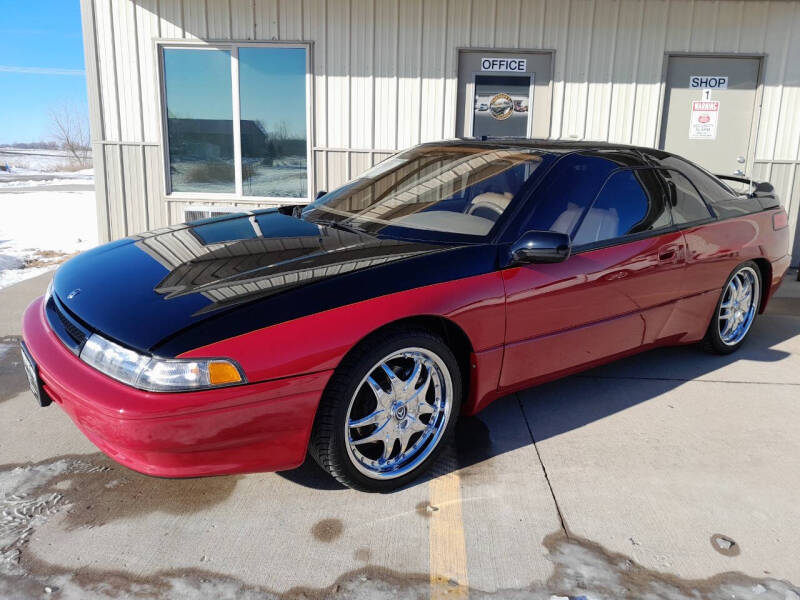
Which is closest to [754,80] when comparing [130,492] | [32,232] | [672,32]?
[672,32]

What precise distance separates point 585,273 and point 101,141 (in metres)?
6.31

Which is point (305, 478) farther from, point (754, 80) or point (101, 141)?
point (754, 80)

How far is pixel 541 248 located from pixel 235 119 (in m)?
5.69

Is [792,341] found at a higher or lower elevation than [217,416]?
lower

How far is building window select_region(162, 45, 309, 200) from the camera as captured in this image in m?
7.50

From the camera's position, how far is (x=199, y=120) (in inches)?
304

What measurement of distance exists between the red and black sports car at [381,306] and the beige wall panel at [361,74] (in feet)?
11.1

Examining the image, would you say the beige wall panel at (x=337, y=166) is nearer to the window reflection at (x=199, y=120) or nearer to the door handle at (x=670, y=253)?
the window reflection at (x=199, y=120)

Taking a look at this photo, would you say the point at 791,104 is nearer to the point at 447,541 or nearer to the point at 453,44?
the point at 453,44

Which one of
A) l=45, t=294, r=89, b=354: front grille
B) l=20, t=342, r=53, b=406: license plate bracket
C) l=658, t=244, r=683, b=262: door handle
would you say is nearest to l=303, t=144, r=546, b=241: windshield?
l=658, t=244, r=683, b=262: door handle

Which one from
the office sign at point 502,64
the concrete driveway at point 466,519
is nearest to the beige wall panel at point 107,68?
the office sign at point 502,64

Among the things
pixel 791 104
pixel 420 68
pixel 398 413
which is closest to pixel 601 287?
pixel 398 413

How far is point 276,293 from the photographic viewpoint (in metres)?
2.51

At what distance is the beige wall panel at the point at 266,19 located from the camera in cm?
729
